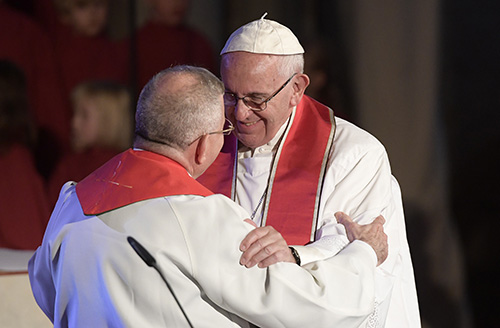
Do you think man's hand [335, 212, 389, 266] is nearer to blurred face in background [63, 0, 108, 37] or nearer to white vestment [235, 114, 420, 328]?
white vestment [235, 114, 420, 328]

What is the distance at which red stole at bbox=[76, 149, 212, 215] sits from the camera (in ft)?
6.77

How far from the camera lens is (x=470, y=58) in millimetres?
5590

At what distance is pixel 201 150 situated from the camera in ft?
7.00

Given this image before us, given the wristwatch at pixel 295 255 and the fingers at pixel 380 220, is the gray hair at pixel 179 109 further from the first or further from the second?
the fingers at pixel 380 220

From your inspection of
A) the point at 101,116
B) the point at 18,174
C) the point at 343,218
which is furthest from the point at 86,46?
the point at 343,218

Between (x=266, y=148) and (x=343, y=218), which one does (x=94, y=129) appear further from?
(x=343, y=218)

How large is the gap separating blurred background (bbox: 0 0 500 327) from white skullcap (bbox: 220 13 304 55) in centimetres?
299

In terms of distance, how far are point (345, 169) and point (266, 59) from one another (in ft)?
1.84

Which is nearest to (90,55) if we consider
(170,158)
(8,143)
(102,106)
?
(102,106)

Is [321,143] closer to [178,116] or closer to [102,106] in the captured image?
[178,116]

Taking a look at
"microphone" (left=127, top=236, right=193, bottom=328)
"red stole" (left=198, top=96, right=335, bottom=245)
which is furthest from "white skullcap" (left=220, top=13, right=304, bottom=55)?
"microphone" (left=127, top=236, right=193, bottom=328)

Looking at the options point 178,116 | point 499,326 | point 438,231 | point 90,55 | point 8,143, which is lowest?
point 499,326

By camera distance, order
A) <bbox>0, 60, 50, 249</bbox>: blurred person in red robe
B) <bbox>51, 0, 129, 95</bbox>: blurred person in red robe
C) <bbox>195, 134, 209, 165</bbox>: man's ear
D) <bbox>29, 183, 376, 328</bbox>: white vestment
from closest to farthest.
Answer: <bbox>29, 183, 376, 328</bbox>: white vestment < <bbox>195, 134, 209, 165</bbox>: man's ear < <bbox>0, 60, 50, 249</bbox>: blurred person in red robe < <bbox>51, 0, 129, 95</bbox>: blurred person in red robe

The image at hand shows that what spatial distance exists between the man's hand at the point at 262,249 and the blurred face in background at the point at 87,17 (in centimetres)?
405
